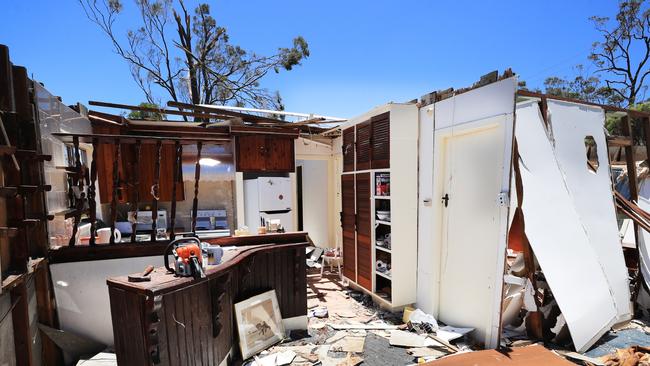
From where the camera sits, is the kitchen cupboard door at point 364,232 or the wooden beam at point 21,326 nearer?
the wooden beam at point 21,326

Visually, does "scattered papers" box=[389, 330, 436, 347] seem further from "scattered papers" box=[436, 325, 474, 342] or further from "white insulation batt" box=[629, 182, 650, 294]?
"white insulation batt" box=[629, 182, 650, 294]

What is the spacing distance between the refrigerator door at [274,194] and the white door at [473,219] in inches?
118

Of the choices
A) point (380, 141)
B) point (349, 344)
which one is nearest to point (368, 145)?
point (380, 141)

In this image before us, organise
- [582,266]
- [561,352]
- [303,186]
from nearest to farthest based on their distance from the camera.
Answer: [561,352], [582,266], [303,186]

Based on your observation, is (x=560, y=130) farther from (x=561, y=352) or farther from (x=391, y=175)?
(x=561, y=352)

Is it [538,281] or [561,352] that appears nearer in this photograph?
[561,352]

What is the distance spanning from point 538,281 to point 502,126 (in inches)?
82.7

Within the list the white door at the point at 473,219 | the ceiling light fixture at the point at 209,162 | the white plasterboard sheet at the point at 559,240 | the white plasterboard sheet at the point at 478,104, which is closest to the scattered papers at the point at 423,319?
the white door at the point at 473,219

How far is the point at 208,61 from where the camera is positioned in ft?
41.7

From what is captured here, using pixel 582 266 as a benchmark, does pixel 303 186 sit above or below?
above

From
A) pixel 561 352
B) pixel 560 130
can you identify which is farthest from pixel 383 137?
pixel 561 352

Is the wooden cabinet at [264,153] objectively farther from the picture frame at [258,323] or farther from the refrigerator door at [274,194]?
the picture frame at [258,323]

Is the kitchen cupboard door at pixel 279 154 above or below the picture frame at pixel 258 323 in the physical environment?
above

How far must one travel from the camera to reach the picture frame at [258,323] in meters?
3.48
